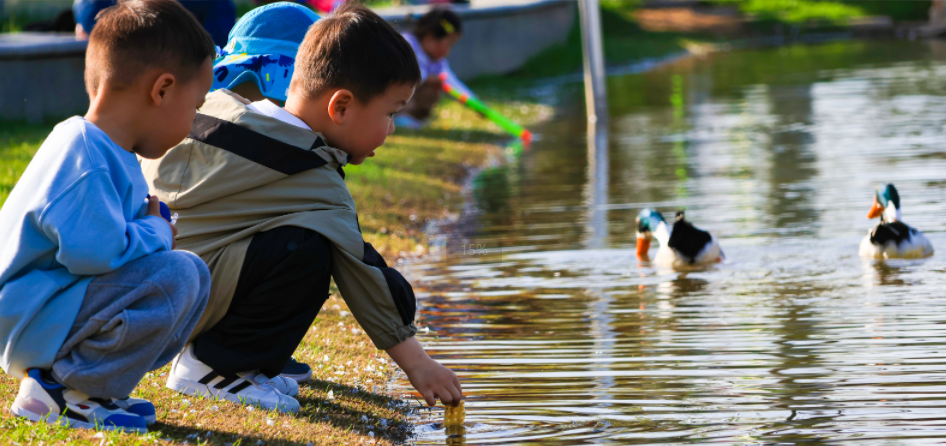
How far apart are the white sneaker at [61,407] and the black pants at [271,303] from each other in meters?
0.44

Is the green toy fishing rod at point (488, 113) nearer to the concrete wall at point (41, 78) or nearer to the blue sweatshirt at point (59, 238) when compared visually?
the concrete wall at point (41, 78)

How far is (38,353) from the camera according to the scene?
8.11ft

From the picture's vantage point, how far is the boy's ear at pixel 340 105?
3.00 metres

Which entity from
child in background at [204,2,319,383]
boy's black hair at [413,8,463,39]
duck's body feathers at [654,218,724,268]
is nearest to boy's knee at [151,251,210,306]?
child in background at [204,2,319,383]

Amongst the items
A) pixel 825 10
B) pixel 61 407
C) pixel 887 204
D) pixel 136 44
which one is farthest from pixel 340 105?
pixel 825 10

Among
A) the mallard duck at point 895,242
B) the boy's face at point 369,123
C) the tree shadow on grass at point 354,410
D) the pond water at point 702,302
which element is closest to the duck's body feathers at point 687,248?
the pond water at point 702,302

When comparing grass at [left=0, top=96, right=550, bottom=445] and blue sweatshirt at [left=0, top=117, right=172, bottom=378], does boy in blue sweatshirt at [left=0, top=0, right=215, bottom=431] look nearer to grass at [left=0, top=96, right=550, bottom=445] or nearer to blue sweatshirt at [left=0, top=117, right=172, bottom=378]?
blue sweatshirt at [left=0, top=117, right=172, bottom=378]

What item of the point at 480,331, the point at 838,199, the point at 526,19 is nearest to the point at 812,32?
the point at 526,19

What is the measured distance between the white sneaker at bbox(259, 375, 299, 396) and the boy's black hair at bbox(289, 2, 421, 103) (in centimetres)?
87

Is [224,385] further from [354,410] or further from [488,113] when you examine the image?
[488,113]

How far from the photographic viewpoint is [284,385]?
314 cm

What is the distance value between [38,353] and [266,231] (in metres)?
0.71

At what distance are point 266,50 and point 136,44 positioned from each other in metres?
1.62

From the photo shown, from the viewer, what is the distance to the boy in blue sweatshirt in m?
2.39
